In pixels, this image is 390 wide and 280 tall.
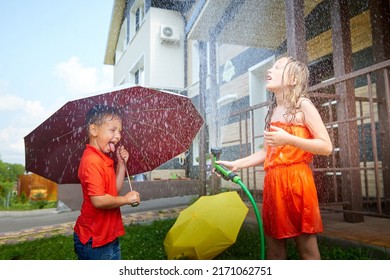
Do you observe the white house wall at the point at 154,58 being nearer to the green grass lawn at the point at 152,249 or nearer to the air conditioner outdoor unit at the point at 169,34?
the air conditioner outdoor unit at the point at 169,34

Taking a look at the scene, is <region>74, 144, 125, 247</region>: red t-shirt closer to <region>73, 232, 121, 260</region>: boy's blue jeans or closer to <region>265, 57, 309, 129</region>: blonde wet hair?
<region>73, 232, 121, 260</region>: boy's blue jeans

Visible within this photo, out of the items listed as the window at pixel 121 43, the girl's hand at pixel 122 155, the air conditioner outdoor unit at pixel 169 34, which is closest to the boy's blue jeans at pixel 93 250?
the girl's hand at pixel 122 155

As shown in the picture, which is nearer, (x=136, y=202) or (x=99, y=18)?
(x=136, y=202)

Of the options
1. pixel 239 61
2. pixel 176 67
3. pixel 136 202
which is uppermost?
pixel 239 61

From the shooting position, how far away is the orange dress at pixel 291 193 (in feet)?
3.21

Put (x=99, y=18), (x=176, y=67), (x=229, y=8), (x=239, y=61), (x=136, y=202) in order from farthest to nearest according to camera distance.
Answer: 1. (x=239, y=61)
2. (x=229, y=8)
3. (x=176, y=67)
4. (x=99, y=18)
5. (x=136, y=202)

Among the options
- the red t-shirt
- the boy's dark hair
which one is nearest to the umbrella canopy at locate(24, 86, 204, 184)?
the boy's dark hair

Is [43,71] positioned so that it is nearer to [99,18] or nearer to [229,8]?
[99,18]

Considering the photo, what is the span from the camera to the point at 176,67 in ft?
6.18

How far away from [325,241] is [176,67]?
1200mm

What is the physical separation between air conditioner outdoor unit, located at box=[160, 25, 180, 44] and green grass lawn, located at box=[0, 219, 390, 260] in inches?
42.5

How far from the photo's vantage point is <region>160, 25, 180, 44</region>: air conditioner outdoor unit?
191 centimetres
